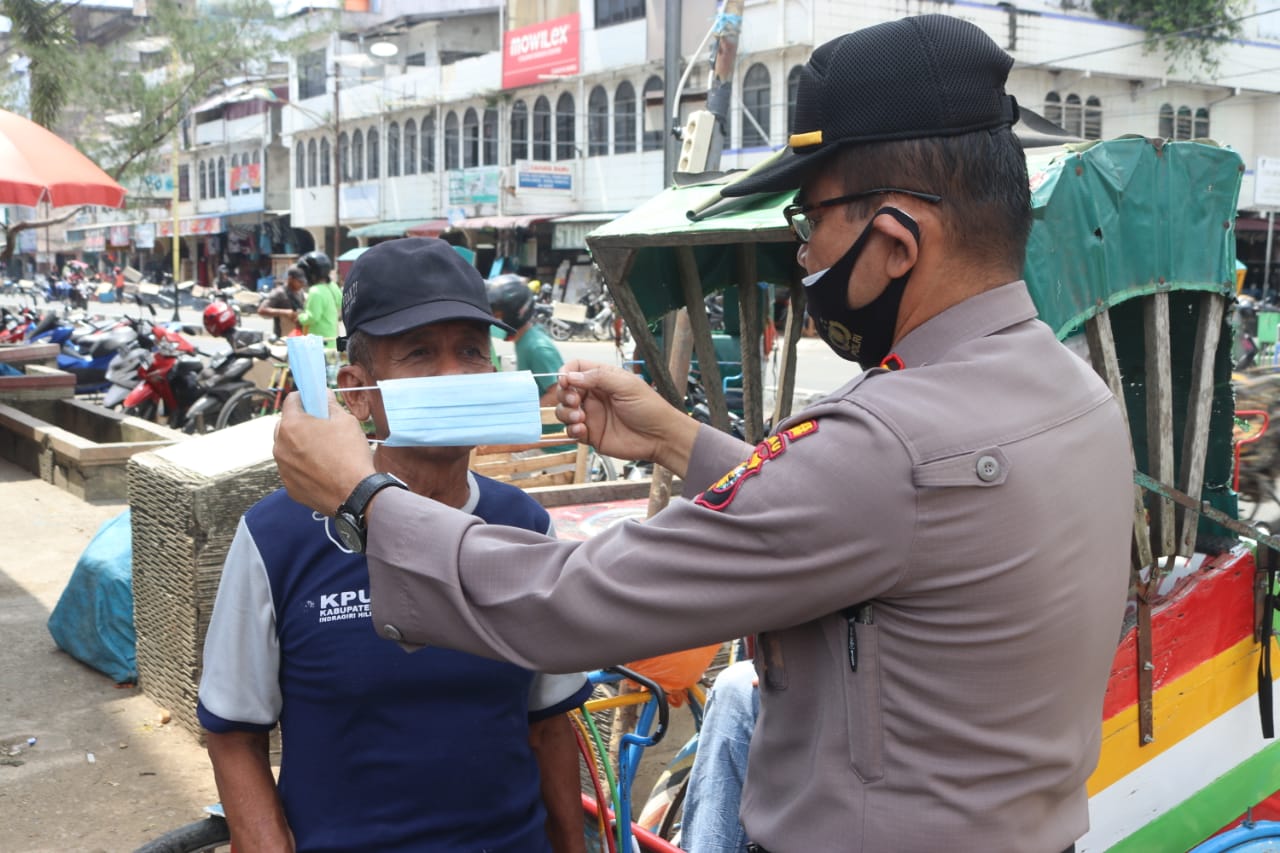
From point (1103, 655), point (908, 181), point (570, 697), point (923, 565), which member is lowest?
point (570, 697)

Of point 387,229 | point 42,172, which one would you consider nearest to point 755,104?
point 387,229

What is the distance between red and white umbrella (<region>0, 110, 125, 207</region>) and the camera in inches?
351

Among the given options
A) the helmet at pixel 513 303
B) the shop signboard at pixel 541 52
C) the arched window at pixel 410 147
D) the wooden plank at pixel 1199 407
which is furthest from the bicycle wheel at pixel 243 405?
the arched window at pixel 410 147

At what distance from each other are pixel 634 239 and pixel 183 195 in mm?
58049

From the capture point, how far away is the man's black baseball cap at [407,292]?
6.43 ft

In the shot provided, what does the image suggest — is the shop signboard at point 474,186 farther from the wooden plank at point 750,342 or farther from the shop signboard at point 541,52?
the wooden plank at point 750,342

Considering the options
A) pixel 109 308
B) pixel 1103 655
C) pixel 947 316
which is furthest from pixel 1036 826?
pixel 109 308

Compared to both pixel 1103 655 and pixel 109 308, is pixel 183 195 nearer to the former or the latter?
pixel 109 308

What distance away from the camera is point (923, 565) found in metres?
1.29

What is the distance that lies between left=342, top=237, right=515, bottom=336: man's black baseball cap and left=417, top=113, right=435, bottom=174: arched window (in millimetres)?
37752

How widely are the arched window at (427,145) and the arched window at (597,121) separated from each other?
7.30 m

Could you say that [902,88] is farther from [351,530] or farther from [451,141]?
[451,141]

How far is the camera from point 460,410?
1.72 meters

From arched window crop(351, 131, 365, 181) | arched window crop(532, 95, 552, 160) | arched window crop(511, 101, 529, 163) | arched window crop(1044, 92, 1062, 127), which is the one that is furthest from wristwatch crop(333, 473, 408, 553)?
arched window crop(351, 131, 365, 181)
